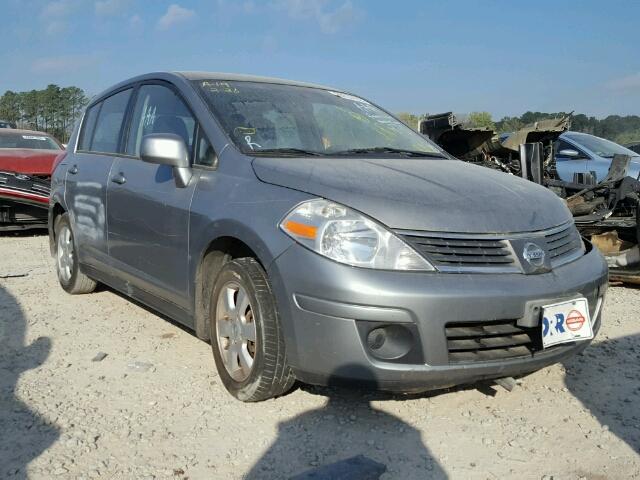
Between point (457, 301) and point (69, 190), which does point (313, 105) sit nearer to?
point (457, 301)

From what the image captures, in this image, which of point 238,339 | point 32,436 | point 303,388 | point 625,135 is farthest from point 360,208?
point 625,135

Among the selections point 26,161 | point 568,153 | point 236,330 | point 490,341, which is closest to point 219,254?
point 236,330

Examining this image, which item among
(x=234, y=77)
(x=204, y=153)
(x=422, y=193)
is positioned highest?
(x=234, y=77)

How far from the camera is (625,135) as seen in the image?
22.4 metres

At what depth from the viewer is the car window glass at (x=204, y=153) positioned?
3.25 meters

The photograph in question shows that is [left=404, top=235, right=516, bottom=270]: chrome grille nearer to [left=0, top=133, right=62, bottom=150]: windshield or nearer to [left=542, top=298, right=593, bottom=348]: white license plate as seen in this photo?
[left=542, top=298, right=593, bottom=348]: white license plate

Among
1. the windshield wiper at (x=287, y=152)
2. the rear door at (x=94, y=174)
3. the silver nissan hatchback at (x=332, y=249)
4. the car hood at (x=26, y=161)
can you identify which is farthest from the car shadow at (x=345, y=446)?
the car hood at (x=26, y=161)

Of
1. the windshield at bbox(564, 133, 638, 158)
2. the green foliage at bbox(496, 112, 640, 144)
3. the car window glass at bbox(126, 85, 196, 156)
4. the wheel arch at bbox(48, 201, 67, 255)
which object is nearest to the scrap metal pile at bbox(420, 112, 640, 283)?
the windshield at bbox(564, 133, 638, 158)

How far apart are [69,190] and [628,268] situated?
15.5 ft

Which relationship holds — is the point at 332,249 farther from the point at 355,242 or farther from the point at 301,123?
the point at 301,123

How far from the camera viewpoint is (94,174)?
437 cm

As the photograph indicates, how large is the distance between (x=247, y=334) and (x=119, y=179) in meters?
1.64

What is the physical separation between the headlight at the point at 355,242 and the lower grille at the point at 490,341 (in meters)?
0.30

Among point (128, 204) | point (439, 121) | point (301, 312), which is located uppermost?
point (439, 121)
